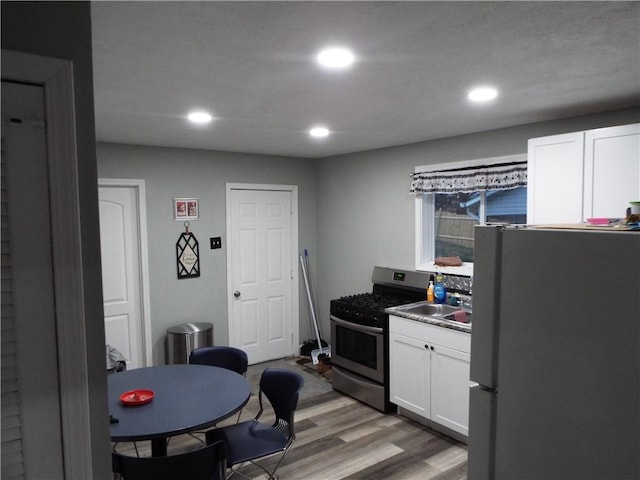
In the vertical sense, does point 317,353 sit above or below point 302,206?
below

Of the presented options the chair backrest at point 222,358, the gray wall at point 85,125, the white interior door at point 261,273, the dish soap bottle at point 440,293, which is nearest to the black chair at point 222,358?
the chair backrest at point 222,358

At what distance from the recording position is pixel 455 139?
3.95 meters

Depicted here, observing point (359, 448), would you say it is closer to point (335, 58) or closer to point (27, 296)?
point (335, 58)

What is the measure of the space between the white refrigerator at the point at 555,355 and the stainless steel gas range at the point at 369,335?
114 inches

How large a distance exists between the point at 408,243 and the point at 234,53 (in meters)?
3.00

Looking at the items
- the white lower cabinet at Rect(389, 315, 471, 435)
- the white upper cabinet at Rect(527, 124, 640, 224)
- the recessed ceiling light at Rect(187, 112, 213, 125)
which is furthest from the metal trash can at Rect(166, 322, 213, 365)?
the white upper cabinet at Rect(527, 124, 640, 224)

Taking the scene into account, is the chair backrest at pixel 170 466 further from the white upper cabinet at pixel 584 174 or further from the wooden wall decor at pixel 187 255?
the wooden wall decor at pixel 187 255

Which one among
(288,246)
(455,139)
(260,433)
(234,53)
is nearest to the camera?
(234,53)

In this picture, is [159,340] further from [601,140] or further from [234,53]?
[601,140]

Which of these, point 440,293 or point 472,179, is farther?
point 440,293

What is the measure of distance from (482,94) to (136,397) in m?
2.62

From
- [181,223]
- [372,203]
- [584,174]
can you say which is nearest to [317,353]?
[372,203]

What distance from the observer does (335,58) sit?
1.90 metres

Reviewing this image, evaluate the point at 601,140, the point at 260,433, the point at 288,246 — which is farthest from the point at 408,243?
the point at 260,433
